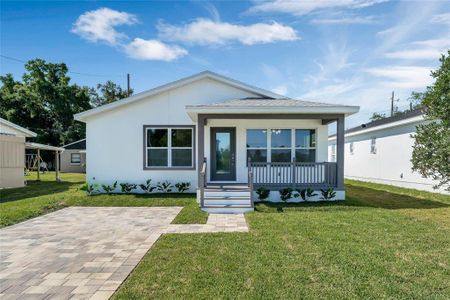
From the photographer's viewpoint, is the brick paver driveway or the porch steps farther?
the porch steps

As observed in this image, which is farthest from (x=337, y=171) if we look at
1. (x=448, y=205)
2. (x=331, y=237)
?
(x=331, y=237)

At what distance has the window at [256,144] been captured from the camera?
1180 centimetres

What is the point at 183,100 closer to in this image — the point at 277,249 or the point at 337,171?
the point at 337,171

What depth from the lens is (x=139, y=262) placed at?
15.6 feet

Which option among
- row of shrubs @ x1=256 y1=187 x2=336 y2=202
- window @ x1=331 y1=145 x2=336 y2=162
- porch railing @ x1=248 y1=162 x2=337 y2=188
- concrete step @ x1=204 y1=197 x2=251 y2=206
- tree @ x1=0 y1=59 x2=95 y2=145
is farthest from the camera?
tree @ x1=0 y1=59 x2=95 y2=145

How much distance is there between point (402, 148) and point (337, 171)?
6.33 metres

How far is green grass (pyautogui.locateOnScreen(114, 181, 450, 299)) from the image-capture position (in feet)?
12.2

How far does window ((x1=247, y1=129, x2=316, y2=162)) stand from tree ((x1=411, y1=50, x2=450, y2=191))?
15.2 ft

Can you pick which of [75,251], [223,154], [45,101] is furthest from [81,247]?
[45,101]

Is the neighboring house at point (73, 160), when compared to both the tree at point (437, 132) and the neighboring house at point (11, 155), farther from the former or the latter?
the tree at point (437, 132)

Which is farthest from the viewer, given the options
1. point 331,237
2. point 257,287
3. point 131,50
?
point 131,50

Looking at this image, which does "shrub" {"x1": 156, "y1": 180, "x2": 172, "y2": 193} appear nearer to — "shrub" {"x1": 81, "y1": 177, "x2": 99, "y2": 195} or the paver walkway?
"shrub" {"x1": 81, "y1": 177, "x2": 99, "y2": 195}

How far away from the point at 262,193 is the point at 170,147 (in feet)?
15.1

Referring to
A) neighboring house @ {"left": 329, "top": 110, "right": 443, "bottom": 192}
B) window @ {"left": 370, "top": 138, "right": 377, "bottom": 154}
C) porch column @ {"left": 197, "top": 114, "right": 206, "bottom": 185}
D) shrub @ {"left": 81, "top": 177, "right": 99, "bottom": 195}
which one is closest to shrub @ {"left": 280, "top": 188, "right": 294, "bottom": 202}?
porch column @ {"left": 197, "top": 114, "right": 206, "bottom": 185}
